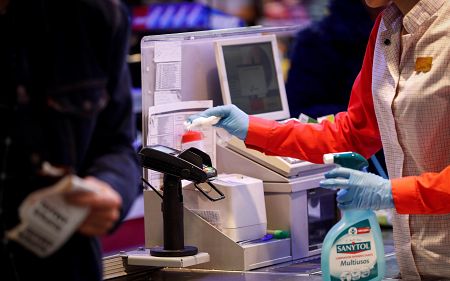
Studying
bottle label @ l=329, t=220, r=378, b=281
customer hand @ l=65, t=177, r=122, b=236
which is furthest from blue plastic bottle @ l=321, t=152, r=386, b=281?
customer hand @ l=65, t=177, r=122, b=236

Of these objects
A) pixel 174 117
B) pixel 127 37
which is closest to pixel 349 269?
pixel 174 117

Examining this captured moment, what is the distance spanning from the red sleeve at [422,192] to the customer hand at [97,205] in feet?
3.74

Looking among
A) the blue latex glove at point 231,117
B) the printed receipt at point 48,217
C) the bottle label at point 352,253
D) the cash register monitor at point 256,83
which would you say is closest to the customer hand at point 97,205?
the printed receipt at point 48,217

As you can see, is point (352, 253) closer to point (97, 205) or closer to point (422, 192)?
point (422, 192)

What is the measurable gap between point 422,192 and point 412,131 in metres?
0.24

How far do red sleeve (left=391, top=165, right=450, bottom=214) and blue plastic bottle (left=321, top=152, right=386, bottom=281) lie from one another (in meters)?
0.13

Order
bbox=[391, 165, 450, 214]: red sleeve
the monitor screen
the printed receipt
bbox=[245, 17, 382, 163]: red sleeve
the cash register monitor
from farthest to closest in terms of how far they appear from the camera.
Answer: the monitor screen → the cash register monitor → bbox=[245, 17, 382, 163]: red sleeve → bbox=[391, 165, 450, 214]: red sleeve → the printed receipt

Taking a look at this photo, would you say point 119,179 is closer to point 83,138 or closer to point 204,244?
point 83,138

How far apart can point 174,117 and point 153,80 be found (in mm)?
157

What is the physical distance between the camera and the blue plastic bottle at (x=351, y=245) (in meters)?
2.82

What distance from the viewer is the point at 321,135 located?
10.8ft

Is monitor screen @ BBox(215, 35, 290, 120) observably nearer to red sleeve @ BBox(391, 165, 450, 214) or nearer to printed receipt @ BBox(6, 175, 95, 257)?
red sleeve @ BBox(391, 165, 450, 214)

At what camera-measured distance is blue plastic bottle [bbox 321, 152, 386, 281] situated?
282 centimetres

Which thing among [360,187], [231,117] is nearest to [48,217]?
[360,187]
